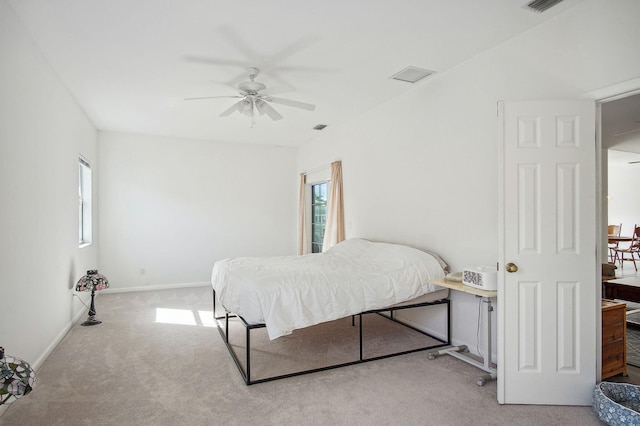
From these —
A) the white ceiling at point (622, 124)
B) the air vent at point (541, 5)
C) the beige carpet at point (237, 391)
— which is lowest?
the beige carpet at point (237, 391)

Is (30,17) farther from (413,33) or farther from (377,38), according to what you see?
(413,33)

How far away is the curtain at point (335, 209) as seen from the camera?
562 centimetres

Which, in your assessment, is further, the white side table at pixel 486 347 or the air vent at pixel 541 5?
the white side table at pixel 486 347

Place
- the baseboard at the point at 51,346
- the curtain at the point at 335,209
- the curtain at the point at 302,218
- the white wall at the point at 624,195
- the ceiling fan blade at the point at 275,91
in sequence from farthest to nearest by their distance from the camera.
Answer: the white wall at the point at 624,195 → the curtain at the point at 302,218 → the curtain at the point at 335,209 → the ceiling fan blade at the point at 275,91 → the baseboard at the point at 51,346

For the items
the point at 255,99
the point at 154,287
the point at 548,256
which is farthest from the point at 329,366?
the point at 154,287

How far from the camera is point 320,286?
10.2 feet

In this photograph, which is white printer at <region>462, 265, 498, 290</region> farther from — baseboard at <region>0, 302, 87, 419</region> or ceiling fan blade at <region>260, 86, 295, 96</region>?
baseboard at <region>0, 302, 87, 419</region>

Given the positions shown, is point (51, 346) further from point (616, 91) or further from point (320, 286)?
point (616, 91)

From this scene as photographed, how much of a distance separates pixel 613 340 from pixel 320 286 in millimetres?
2267

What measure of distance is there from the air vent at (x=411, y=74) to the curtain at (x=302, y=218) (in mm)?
3534

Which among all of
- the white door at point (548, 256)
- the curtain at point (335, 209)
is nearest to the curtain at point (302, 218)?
the curtain at point (335, 209)

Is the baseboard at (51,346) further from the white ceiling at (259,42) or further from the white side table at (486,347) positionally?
the white side table at (486,347)

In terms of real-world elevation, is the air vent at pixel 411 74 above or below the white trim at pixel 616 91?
above

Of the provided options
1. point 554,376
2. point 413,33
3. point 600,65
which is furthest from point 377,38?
point 554,376
